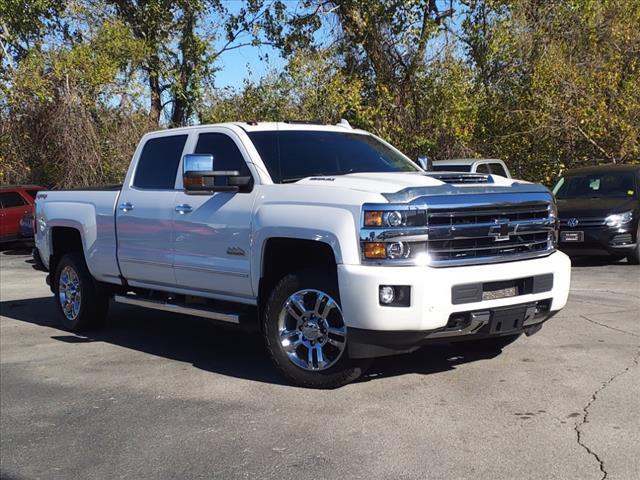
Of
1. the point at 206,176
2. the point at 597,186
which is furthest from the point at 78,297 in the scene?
the point at 597,186

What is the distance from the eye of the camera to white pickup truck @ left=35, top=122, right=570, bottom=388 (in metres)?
5.08

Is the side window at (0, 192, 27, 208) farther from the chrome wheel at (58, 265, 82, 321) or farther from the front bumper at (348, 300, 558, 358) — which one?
the front bumper at (348, 300, 558, 358)

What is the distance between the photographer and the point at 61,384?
6.31 m

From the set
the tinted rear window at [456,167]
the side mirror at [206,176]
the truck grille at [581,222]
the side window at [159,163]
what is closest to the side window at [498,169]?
the tinted rear window at [456,167]

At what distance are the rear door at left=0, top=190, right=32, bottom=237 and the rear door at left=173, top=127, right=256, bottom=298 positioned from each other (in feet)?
45.3

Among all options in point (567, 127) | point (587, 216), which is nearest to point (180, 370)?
point (587, 216)

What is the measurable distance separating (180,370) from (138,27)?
20.5 m

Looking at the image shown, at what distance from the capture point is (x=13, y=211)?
19.1 metres

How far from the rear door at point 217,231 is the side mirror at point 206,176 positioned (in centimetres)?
7

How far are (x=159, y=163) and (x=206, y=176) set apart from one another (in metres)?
1.39

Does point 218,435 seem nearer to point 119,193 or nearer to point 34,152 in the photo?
point 119,193

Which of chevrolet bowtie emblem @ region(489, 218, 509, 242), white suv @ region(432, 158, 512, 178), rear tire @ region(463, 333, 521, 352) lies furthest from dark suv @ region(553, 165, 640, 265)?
chevrolet bowtie emblem @ region(489, 218, 509, 242)

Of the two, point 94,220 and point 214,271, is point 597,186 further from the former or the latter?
point 214,271

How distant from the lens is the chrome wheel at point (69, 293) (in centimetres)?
833
